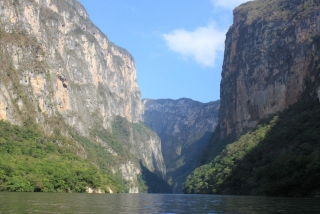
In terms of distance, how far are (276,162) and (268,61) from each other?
80.0 meters

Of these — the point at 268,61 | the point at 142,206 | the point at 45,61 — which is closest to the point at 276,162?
the point at 142,206

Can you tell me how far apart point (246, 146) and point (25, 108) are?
223 ft

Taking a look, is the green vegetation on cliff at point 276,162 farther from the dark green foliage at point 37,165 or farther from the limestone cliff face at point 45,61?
the limestone cliff face at point 45,61

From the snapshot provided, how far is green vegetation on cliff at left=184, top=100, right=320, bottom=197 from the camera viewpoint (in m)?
62.5

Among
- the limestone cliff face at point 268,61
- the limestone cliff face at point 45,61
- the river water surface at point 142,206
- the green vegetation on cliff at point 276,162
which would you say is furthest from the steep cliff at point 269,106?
the limestone cliff face at point 45,61

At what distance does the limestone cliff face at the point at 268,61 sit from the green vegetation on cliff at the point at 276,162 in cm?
1261

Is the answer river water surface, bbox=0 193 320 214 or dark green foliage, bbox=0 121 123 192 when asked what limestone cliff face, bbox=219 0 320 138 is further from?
river water surface, bbox=0 193 320 214

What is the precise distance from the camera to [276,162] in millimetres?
74000

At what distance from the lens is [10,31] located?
456 ft

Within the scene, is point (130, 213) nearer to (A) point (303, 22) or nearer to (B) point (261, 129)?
(B) point (261, 129)

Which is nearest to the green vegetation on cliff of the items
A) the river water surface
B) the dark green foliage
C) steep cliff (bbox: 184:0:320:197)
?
steep cliff (bbox: 184:0:320:197)

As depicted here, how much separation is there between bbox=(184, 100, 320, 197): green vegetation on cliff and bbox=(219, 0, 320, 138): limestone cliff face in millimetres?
12606

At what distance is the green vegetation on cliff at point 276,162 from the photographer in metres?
62.5

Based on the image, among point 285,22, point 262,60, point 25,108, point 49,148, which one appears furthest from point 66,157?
point 285,22
